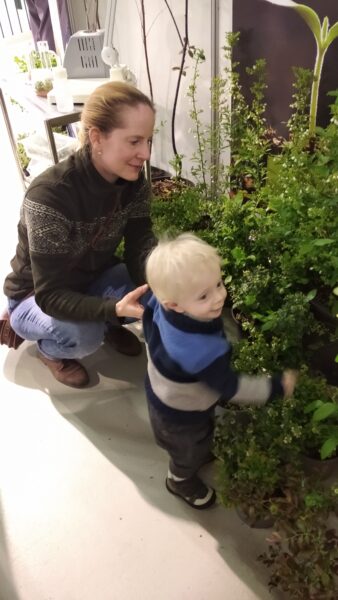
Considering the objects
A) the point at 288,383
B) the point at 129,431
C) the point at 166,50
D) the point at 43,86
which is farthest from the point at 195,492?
the point at 166,50

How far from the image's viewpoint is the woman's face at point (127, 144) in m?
1.29

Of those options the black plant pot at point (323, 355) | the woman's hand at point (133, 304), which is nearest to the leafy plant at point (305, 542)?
the black plant pot at point (323, 355)

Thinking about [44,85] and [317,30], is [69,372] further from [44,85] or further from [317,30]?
[317,30]

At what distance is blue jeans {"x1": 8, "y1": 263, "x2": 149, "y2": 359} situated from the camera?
62.5 inches

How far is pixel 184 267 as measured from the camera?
3.10 feet

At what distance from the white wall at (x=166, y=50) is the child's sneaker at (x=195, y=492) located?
172cm

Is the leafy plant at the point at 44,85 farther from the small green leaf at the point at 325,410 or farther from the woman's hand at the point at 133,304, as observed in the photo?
the small green leaf at the point at 325,410

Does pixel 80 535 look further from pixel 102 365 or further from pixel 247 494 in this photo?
pixel 102 365

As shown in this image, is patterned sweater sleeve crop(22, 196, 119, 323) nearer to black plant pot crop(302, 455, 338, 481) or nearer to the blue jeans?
the blue jeans

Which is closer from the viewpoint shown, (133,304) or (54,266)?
(133,304)

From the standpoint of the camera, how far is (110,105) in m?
1.27

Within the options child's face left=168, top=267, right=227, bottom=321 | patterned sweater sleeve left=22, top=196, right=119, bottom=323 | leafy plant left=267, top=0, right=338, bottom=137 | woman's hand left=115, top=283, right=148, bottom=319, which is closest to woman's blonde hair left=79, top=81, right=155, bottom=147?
patterned sweater sleeve left=22, top=196, right=119, bottom=323

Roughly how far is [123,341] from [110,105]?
975 millimetres

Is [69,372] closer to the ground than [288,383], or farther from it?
closer to the ground
